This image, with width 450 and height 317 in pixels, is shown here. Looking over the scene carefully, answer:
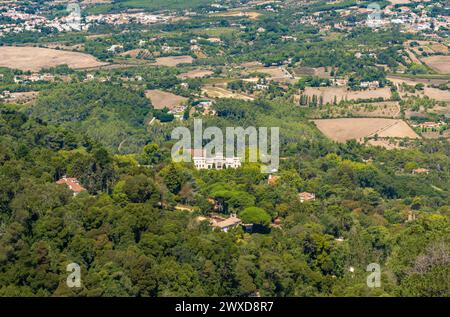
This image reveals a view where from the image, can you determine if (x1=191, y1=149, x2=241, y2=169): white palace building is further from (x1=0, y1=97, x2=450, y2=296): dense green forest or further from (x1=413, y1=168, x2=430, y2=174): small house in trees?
(x1=413, y1=168, x2=430, y2=174): small house in trees

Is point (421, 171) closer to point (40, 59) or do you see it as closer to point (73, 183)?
point (73, 183)

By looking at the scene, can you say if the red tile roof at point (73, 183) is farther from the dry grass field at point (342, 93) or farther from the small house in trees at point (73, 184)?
the dry grass field at point (342, 93)

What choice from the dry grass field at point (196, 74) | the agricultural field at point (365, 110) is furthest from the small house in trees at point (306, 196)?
the dry grass field at point (196, 74)

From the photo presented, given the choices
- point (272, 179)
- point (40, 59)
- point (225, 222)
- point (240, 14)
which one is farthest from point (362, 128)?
point (240, 14)

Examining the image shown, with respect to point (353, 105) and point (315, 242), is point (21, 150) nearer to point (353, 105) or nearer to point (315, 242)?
point (315, 242)
